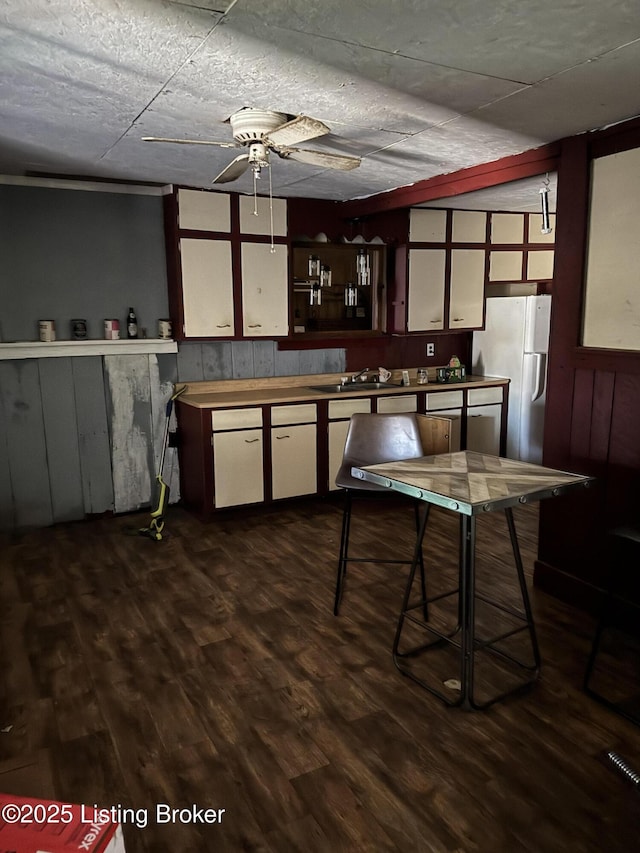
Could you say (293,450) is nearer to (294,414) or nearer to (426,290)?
(294,414)

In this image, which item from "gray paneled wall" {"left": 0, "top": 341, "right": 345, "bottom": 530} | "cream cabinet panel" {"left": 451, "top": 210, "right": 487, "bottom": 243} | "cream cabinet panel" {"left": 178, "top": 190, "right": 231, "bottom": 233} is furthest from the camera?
"cream cabinet panel" {"left": 451, "top": 210, "right": 487, "bottom": 243}

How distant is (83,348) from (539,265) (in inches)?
159

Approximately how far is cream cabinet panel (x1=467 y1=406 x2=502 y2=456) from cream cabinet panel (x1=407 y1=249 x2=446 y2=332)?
83 centimetres

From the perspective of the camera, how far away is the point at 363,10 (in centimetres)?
180

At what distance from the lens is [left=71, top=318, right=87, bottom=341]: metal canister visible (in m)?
4.39

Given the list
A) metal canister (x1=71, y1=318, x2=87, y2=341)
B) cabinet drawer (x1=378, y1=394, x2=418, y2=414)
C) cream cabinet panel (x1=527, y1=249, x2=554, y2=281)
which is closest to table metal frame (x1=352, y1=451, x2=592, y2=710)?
cabinet drawer (x1=378, y1=394, x2=418, y2=414)

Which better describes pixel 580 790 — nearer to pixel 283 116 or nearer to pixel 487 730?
pixel 487 730

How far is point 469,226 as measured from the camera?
17.9 ft

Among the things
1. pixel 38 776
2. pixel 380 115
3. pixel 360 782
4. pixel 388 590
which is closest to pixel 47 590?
pixel 38 776

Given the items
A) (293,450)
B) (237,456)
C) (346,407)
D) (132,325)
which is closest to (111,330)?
(132,325)

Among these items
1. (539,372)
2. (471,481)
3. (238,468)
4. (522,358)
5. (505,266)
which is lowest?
(238,468)

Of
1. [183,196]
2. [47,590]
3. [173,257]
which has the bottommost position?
[47,590]

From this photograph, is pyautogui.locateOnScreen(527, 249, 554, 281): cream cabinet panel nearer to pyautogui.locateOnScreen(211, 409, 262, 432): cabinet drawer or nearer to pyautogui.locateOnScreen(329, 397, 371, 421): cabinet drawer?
pyautogui.locateOnScreen(329, 397, 371, 421): cabinet drawer

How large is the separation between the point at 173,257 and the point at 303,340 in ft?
4.10
